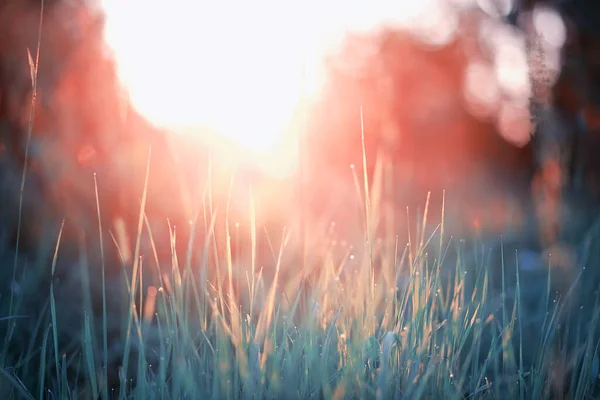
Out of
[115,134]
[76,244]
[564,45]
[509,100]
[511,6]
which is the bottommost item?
[76,244]

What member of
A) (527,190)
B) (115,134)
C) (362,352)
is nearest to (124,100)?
(115,134)

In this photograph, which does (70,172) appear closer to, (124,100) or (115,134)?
(115,134)

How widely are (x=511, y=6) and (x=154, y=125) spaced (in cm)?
313

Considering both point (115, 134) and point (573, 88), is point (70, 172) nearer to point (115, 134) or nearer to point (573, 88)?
point (115, 134)

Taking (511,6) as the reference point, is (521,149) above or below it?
below

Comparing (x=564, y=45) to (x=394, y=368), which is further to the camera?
(x=564, y=45)

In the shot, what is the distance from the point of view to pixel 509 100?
4.61 m

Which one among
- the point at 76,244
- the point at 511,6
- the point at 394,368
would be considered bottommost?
the point at 394,368

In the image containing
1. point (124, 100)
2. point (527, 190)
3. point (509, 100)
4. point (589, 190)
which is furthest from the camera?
point (509, 100)

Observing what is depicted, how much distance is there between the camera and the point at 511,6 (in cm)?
419

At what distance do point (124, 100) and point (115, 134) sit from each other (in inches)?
21.0

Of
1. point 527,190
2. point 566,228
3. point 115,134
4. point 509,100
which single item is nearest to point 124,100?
point 115,134

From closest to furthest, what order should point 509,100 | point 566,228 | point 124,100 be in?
point 124,100
point 566,228
point 509,100

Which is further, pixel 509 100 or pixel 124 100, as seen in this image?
pixel 509 100
